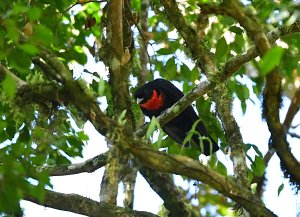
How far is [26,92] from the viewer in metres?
2.89

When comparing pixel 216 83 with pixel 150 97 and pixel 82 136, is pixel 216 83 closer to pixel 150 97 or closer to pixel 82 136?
pixel 82 136

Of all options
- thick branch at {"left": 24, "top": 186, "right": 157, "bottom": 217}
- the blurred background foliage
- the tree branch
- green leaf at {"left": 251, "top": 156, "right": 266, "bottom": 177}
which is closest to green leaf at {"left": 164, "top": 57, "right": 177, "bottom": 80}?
the blurred background foliage

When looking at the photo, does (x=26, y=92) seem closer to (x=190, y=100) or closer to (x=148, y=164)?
(x=148, y=164)

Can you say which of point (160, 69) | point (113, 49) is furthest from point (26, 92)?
point (160, 69)

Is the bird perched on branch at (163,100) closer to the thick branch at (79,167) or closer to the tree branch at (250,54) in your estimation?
the thick branch at (79,167)

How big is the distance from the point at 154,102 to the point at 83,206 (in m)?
2.64

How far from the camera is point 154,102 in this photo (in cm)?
609

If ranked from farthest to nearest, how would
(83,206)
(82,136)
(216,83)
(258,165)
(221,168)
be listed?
(82,136)
(221,168)
(216,83)
(258,165)
(83,206)

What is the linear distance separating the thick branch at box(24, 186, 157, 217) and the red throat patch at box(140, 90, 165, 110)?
7.91 feet

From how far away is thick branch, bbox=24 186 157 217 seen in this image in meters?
3.52

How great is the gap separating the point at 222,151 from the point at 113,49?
1.33 meters

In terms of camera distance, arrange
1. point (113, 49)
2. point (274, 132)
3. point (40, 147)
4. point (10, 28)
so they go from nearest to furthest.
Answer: point (10, 28)
point (274, 132)
point (40, 147)
point (113, 49)

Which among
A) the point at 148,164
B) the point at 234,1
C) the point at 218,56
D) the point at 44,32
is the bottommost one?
the point at 148,164

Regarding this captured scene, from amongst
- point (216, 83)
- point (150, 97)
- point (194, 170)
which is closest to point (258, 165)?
point (216, 83)
